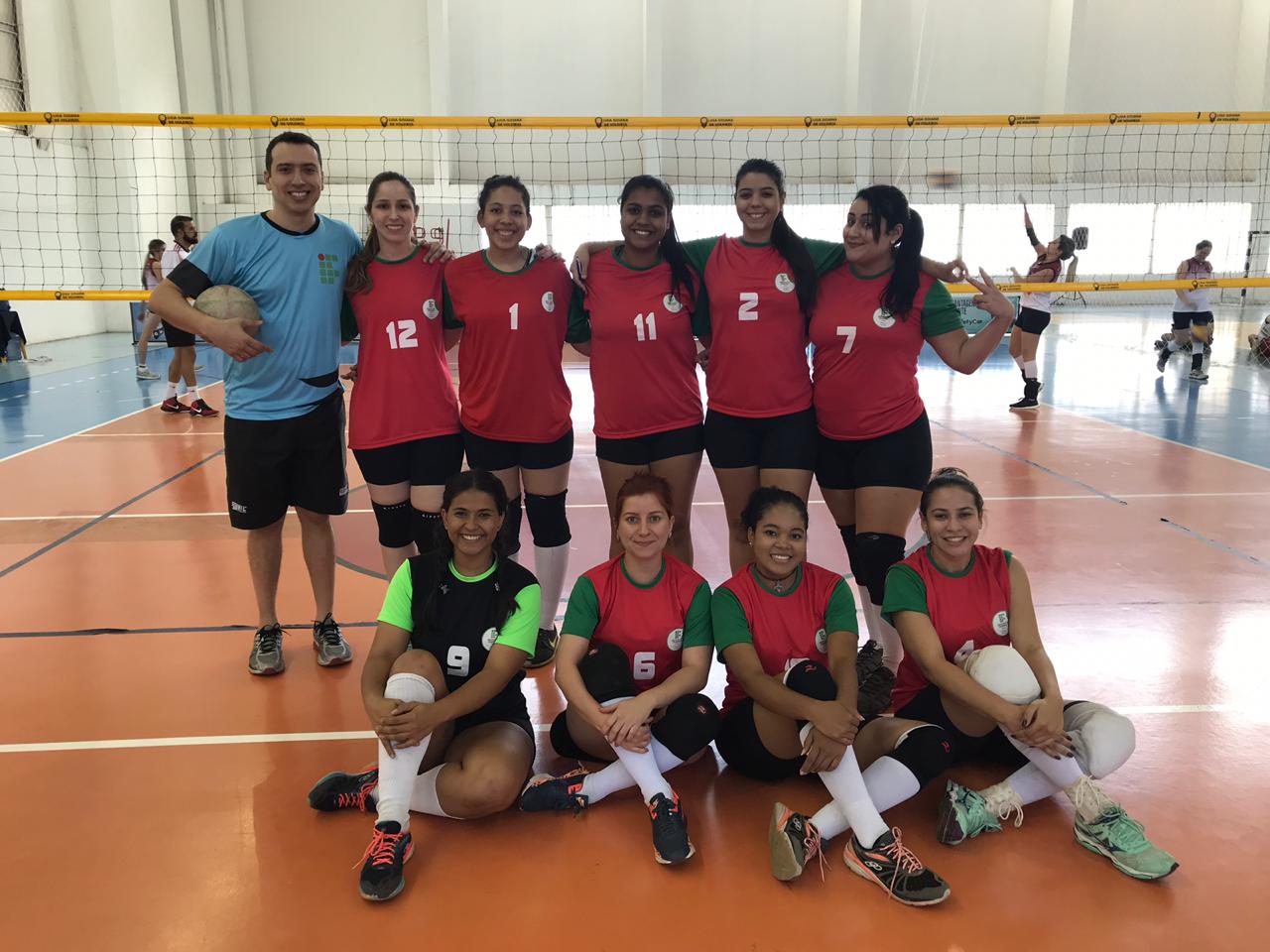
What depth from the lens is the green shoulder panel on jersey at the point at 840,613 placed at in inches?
107

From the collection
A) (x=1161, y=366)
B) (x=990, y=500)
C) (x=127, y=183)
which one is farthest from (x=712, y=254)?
(x=127, y=183)

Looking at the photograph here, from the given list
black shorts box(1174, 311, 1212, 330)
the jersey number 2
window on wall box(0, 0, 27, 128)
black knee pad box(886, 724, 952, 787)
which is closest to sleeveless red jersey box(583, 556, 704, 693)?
black knee pad box(886, 724, 952, 787)

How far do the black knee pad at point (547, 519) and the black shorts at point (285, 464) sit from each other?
741 mm

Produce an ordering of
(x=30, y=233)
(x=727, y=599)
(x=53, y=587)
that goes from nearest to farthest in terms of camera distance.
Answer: (x=727, y=599) → (x=53, y=587) → (x=30, y=233)

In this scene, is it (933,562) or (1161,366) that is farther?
(1161,366)

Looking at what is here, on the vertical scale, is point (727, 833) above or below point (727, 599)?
below

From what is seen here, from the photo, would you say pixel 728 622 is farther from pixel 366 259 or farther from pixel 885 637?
pixel 366 259

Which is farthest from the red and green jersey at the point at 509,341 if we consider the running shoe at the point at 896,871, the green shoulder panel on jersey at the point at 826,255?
the running shoe at the point at 896,871

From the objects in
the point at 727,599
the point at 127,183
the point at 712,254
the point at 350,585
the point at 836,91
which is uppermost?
the point at 836,91

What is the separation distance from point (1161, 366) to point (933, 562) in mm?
11182

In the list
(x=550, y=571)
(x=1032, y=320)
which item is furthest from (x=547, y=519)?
(x=1032, y=320)

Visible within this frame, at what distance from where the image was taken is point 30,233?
47.7 feet

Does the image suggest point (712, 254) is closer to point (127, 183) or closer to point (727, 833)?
point (727, 833)

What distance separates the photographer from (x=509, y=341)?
3328mm
